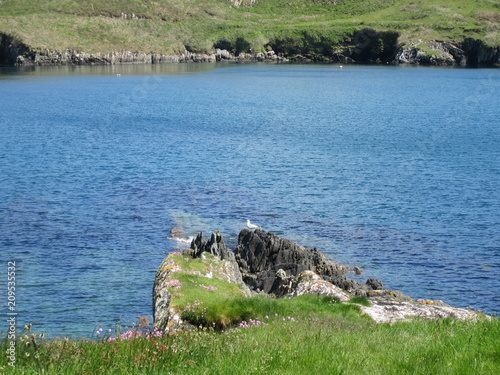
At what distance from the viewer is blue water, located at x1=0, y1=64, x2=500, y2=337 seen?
32.9 m

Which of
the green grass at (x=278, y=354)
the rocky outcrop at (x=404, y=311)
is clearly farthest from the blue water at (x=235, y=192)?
the green grass at (x=278, y=354)

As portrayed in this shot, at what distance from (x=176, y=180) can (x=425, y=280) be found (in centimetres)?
2957

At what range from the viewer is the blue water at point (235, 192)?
32.9 m

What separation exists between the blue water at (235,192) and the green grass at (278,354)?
51.6ft

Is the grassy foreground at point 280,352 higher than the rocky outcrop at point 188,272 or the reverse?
higher

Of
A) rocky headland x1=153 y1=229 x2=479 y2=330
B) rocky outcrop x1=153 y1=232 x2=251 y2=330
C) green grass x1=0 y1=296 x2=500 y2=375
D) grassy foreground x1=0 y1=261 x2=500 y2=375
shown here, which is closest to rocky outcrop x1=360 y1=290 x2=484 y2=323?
rocky headland x1=153 y1=229 x2=479 y2=330

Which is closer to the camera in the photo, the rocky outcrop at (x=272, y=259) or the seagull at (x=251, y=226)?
the rocky outcrop at (x=272, y=259)

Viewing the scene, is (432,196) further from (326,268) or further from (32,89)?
(32,89)

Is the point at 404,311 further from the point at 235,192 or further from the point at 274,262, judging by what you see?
the point at 235,192

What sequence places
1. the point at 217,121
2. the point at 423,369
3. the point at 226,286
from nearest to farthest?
the point at 423,369 → the point at 226,286 → the point at 217,121

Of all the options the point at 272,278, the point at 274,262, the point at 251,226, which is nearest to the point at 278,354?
the point at 272,278

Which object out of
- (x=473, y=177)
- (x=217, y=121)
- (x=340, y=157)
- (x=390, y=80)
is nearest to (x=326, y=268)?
(x=473, y=177)

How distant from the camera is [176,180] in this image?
56.0m

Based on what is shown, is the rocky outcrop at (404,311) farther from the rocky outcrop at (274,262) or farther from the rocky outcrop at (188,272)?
the rocky outcrop at (274,262)
